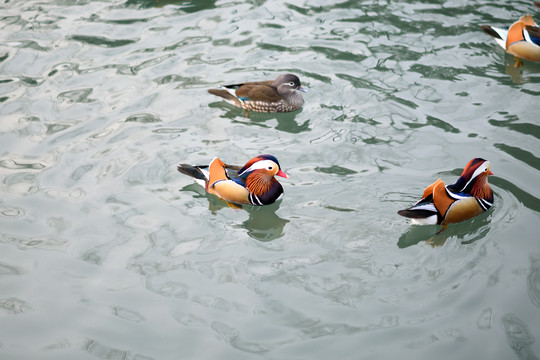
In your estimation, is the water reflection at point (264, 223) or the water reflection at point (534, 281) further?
the water reflection at point (264, 223)

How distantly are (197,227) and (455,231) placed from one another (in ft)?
9.21

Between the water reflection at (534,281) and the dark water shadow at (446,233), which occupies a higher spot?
the dark water shadow at (446,233)

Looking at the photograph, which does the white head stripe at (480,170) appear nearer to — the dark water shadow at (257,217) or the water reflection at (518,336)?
the water reflection at (518,336)

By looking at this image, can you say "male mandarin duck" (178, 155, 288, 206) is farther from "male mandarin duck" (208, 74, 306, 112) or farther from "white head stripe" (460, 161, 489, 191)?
"white head stripe" (460, 161, 489, 191)

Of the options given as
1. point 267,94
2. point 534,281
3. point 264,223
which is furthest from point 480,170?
point 267,94

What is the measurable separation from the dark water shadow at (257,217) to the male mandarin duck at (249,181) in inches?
4.3

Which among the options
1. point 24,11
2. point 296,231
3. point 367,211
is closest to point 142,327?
point 296,231

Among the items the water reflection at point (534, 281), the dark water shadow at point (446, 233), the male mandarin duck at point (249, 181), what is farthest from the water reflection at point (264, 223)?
the water reflection at point (534, 281)

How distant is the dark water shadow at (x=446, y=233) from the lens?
21.8 feet

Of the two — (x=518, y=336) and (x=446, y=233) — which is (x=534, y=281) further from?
(x=446, y=233)

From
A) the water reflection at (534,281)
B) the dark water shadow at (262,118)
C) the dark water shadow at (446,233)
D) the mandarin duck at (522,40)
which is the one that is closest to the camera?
the water reflection at (534,281)

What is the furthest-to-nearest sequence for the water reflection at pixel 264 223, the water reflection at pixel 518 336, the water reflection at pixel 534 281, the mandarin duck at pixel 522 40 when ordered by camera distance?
1. the mandarin duck at pixel 522 40
2. the water reflection at pixel 264 223
3. the water reflection at pixel 534 281
4. the water reflection at pixel 518 336

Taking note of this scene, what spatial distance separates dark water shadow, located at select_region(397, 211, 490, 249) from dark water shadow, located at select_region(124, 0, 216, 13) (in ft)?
20.9

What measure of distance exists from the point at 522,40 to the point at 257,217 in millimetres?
5500
